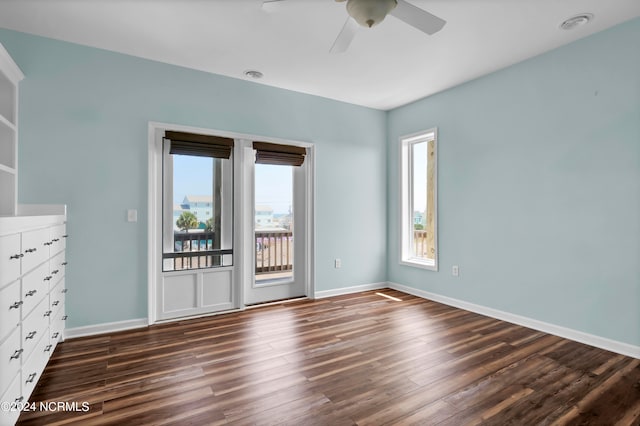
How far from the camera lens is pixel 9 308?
67.1 inches

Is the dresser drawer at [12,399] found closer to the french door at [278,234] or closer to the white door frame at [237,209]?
the white door frame at [237,209]

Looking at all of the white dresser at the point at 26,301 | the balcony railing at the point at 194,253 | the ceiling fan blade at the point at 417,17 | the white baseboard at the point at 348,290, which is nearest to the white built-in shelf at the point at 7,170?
the white dresser at the point at 26,301

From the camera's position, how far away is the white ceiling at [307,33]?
8.25 ft

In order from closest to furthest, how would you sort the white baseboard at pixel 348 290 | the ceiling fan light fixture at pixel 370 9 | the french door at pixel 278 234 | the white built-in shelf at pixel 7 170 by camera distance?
the ceiling fan light fixture at pixel 370 9, the white built-in shelf at pixel 7 170, the french door at pixel 278 234, the white baseboard at pixel 348 290

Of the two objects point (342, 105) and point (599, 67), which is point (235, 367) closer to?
point (342, 105)

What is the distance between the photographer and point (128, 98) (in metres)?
3.31

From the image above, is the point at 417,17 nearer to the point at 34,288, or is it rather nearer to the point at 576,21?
the point at 576,21

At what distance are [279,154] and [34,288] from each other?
2.74 metres

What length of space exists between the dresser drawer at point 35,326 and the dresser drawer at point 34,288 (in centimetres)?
5

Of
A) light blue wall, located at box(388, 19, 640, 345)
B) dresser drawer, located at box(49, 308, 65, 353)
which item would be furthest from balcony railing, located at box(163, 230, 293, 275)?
light blue wall, located at box(388, 19, 640, 345)

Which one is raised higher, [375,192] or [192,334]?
[375,192]

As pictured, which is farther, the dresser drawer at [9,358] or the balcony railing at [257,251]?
the balcony railing at [257,251]

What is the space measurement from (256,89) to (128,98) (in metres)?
1.38

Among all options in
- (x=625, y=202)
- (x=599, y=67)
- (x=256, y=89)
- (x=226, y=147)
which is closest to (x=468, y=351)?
(x=625, y=202)
